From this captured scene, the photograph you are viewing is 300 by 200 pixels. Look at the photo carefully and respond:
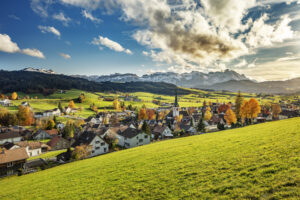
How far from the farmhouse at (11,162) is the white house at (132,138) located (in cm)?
3394

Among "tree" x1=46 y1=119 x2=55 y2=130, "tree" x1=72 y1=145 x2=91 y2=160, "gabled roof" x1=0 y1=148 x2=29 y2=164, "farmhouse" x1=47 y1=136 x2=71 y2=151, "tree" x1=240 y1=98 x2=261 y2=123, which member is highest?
"tree" x1=240 y1=98 x2=261 y2=123

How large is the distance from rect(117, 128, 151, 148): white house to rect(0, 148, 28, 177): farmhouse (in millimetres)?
33940

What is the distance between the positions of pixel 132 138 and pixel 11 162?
129 ft

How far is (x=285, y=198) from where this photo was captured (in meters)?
7.04

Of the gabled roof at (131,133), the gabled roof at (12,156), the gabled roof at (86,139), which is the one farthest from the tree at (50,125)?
the gabled roof at (131,133)

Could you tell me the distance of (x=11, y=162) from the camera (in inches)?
1738

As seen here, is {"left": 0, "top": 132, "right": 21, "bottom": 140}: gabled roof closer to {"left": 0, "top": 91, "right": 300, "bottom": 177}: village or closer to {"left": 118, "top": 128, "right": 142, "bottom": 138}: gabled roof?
{"left": 0, "top": 91, "right": 300, "bottom": 177}: village

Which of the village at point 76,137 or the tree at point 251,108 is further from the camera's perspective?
the tree at point 251,108

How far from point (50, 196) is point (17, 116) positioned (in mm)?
123505

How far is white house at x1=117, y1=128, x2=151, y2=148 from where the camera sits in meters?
61.4

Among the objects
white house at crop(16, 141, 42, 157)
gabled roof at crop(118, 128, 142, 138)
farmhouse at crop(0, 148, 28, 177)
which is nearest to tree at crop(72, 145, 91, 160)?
farmhouse at crop(0, 148, 28, 177)

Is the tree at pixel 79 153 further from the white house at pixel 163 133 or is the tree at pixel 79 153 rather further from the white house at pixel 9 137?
A: the white house at pixel 9 137

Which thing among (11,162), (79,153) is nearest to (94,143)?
(79,153)

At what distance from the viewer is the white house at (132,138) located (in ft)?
201
